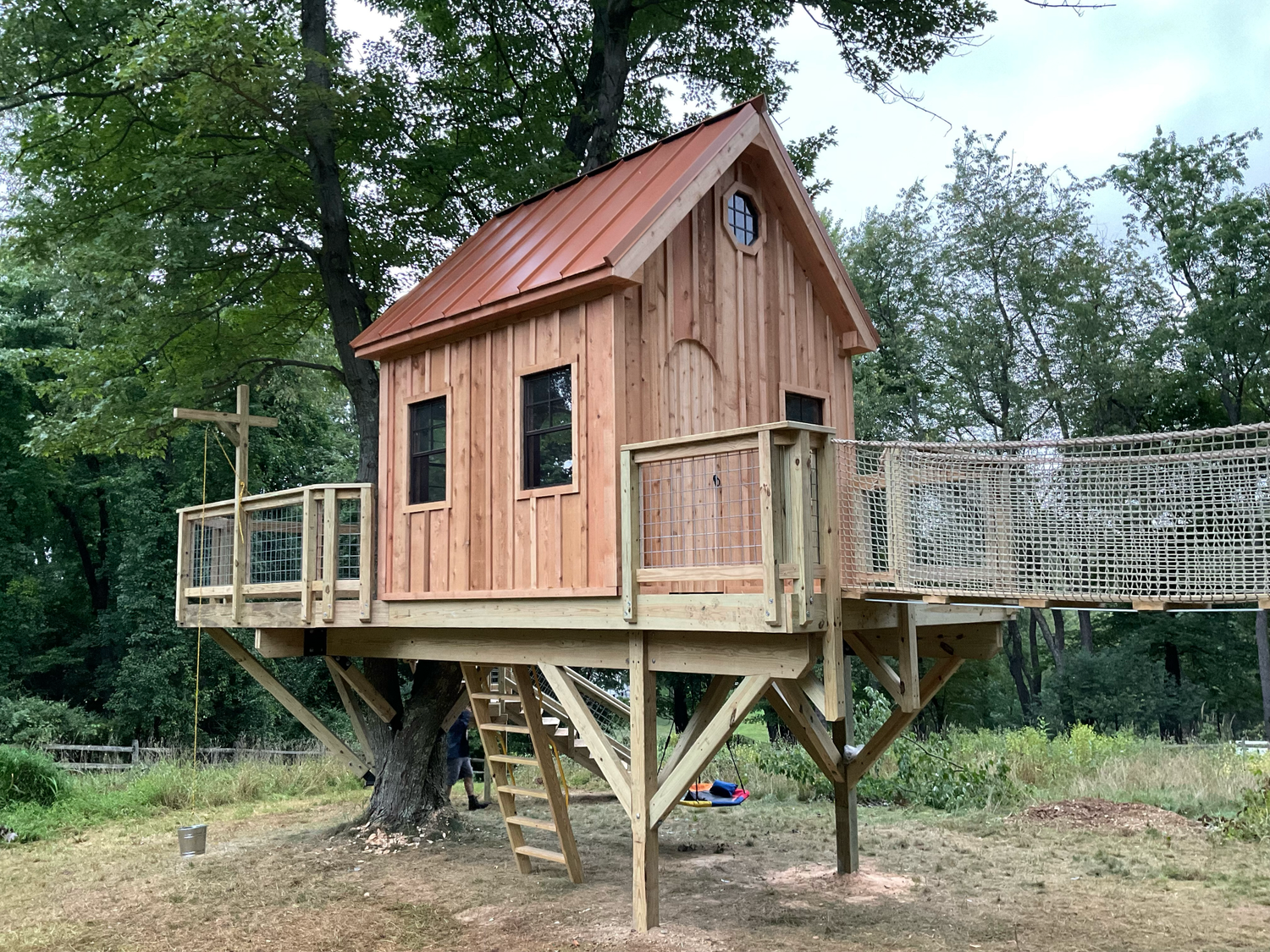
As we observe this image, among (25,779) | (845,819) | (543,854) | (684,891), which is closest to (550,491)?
(543,854)

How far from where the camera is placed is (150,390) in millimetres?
14898

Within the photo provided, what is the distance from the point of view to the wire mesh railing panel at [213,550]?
12.6 metres

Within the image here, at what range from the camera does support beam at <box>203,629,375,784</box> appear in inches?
507

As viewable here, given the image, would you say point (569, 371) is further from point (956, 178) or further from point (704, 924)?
point (956, 178)

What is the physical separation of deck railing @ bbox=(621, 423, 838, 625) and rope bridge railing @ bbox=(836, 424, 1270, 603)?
29 cm

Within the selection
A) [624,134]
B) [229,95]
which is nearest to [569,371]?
[229,95]

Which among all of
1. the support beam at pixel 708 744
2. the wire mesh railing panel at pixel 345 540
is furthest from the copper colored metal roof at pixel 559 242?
the support beam at pixel 708 744

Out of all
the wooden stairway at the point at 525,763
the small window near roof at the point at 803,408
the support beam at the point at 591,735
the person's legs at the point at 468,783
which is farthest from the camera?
the person's legs at the point at 468,783

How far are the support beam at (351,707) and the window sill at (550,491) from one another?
446 cm

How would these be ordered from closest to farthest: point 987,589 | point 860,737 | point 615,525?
point 987,589 < point 615,525 < point 860,737

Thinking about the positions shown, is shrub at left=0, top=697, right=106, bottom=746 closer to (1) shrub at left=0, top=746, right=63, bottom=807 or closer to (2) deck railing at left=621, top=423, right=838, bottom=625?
(1) shrub at left=0, top=746, right=63, bottom=807

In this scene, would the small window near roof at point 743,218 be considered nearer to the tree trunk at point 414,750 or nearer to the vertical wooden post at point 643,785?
the vertical wooden post at point 643,785

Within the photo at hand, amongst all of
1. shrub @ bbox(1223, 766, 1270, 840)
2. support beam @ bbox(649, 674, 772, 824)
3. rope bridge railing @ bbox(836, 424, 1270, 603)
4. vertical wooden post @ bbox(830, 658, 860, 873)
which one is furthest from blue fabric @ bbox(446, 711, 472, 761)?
shrub @ bbox(1223, 766, 1270, 840)

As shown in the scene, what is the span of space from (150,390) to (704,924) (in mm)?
10825
